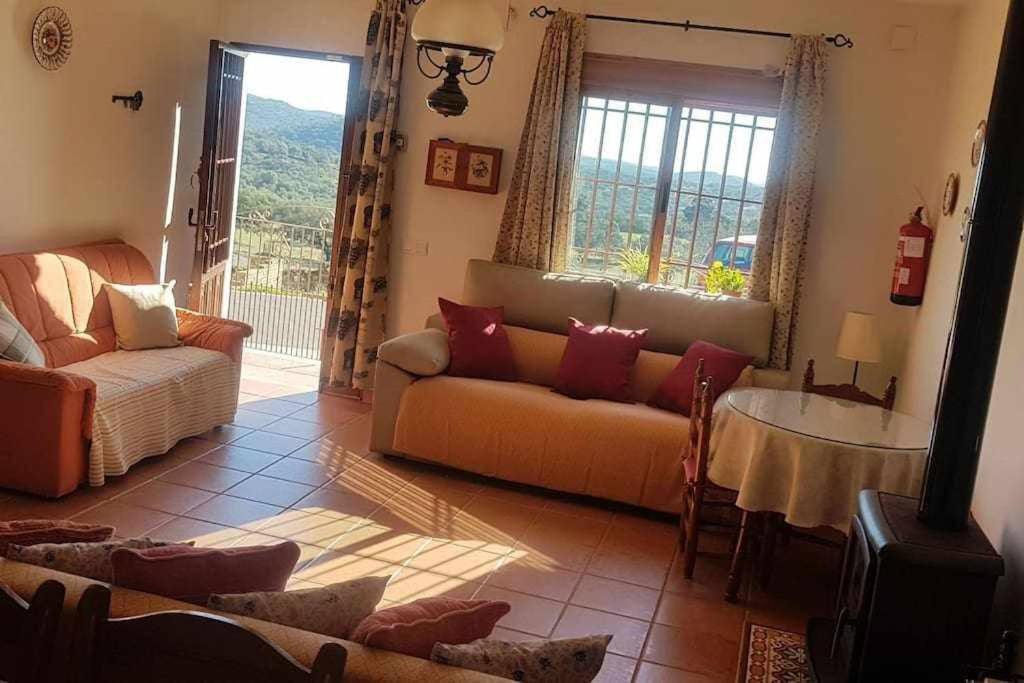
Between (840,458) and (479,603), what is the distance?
2.20 m

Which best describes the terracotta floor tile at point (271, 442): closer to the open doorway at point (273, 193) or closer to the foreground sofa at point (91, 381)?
the foreground sofa at point (91, 381)

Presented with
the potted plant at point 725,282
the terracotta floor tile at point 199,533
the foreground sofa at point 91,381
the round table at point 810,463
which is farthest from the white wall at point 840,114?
the terracotta floor tile at point 199,533

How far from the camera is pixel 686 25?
19.6 feet

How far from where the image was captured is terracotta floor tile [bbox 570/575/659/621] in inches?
160

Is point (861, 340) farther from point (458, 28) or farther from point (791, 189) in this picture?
point (458, 28)

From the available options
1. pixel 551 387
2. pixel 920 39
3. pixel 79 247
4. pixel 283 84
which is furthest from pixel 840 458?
pixel 283 84

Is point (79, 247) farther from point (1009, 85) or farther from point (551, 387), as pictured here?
point (1009, 85)

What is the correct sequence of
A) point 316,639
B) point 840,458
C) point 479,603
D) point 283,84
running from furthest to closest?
point 283,84
point 840,458
point 479,603
point 316,639

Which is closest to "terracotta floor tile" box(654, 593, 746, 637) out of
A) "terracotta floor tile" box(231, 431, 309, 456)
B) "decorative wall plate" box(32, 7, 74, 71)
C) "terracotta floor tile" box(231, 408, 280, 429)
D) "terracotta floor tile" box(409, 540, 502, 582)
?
"terracotta floor tile" box(409, 540, 502, 582)

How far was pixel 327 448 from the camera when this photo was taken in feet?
18.5

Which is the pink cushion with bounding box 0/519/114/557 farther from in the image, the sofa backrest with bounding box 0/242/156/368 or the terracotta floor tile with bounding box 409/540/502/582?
the sofa backrest with bounding box 0/242/156/368

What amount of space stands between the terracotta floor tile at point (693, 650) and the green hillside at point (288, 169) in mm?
7126

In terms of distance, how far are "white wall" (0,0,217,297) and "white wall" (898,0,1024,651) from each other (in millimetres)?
4518

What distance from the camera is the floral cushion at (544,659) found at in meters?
2.01
